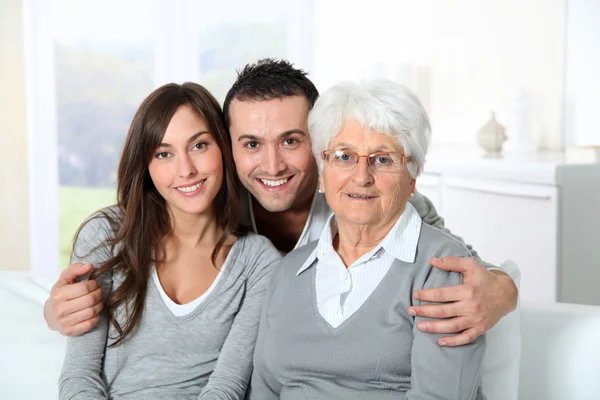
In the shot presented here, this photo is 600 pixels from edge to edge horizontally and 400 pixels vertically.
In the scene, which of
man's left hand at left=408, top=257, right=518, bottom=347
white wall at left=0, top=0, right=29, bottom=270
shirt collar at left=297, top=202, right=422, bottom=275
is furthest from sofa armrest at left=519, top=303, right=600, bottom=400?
white wall at left=0, top=0, right=29, bottom=270

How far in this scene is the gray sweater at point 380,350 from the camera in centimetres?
154

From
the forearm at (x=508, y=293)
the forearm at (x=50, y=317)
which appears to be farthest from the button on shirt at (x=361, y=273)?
the forearm at (x=50, y=317)

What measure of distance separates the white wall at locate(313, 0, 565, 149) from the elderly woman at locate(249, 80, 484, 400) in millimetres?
2383

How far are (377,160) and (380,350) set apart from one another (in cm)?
43

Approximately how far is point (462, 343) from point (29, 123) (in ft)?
14.5

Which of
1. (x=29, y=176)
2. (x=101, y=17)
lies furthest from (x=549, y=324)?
(x=101, y=17)

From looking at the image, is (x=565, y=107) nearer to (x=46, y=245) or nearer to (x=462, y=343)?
(x=462, y=343)

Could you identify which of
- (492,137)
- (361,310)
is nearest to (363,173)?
(361,310)

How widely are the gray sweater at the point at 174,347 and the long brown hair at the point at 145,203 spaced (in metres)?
0.03

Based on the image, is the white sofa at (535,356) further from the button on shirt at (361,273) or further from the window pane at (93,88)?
the window pane at (93,88)

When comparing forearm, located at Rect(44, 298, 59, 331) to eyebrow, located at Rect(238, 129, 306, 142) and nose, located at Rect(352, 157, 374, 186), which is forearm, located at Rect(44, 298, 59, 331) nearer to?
eyebrow, located at Rect(238, 129, 306, 142)

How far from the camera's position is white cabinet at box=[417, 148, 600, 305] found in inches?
116

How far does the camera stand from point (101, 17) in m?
5.68

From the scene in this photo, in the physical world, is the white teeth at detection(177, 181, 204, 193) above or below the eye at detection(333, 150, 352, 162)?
below
